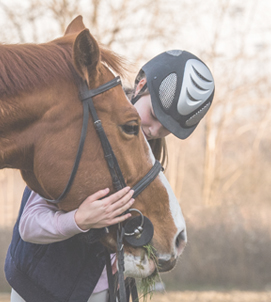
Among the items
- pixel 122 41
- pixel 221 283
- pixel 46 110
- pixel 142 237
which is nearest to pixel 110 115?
pixel 46 110

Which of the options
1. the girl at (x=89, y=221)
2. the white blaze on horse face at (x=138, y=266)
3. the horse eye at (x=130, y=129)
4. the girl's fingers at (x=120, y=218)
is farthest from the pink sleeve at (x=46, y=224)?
the horse eye at (x=130, y=129)

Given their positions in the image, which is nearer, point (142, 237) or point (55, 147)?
point (55, 147)

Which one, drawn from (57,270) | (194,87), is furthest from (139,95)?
(57,270)

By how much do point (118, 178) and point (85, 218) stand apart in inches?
8.6

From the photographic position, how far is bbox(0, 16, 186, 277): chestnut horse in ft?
5.34

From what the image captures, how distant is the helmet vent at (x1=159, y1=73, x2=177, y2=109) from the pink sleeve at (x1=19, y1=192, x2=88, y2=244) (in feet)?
2.50

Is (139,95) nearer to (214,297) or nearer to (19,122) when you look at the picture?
(19,122)

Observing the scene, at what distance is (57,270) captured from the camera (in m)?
1.90

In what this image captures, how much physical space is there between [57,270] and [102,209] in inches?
18.5

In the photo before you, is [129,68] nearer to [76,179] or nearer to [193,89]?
[193,89]

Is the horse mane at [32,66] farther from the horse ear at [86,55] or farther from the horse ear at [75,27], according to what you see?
the horse ear at [75,27]

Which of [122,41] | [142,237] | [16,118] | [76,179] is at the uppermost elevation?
[16,118]

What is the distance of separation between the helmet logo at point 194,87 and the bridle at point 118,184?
389mm

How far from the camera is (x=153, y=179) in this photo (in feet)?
5.97
